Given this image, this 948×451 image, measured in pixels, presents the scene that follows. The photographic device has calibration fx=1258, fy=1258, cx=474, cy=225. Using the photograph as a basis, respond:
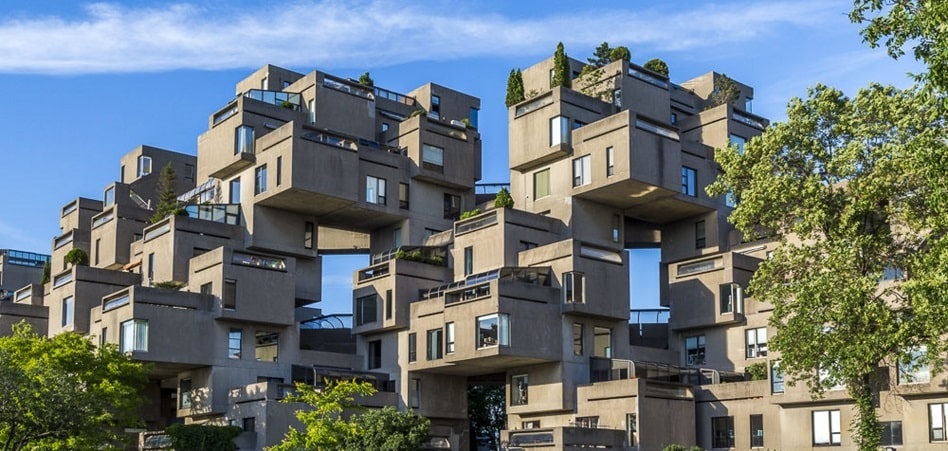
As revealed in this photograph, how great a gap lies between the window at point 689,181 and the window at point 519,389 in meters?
14.4

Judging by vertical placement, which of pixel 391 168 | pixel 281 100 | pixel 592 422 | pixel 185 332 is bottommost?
pixel 592 422

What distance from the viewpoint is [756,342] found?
2527 inches

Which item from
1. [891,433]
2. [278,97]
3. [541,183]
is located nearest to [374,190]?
[541,183]

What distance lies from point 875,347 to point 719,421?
20.8m

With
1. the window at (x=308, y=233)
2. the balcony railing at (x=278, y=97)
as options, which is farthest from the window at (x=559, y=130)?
the balcony railing at (x=278, y=97)

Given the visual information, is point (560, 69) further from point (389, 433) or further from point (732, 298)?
point (389, 433)

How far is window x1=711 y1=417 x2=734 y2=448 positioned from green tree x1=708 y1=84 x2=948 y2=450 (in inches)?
648

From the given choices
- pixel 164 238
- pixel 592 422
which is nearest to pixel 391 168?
pixel 164 238

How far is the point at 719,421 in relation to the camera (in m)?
59.1

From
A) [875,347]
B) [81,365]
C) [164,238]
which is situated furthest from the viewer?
[164,238]

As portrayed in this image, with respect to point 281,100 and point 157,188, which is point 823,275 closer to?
point 281,100

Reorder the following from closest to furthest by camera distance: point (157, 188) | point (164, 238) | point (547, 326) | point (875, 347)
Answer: point (875, 347), point (547, 326), point (164, 238), point (157, 188)

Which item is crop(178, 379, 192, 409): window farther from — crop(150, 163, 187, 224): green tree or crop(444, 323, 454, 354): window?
crop(444, 323, 454, 354): window

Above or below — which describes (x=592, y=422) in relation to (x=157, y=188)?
below
